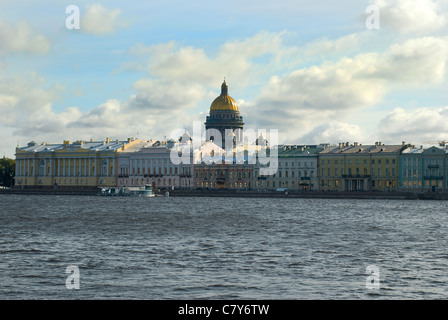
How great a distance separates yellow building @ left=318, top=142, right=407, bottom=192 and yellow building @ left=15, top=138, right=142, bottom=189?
30678 mm

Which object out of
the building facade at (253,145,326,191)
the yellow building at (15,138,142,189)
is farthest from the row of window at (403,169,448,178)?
the yellow building at (15,138,142,189)

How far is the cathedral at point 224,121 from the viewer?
10756cm

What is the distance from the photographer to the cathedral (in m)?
108

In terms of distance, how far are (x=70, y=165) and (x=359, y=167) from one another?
139ft

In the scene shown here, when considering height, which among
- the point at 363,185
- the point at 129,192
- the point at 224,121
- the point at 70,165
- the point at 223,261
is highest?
the point at 224,121

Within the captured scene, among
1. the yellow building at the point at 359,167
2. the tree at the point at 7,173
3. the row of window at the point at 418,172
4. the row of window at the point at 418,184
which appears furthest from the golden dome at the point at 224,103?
the row of window at the point at 418,184

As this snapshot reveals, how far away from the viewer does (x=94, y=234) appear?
2630cm

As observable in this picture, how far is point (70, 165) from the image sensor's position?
102938 mm

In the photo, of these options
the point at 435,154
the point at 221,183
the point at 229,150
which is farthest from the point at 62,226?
the point at 229,150

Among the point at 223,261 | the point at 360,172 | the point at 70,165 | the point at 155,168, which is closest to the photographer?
the point at 223,261

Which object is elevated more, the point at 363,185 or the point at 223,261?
the point at 363,185

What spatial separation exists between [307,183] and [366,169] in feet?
25.6

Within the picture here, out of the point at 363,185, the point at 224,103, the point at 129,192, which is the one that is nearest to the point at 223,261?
the point at 363,185

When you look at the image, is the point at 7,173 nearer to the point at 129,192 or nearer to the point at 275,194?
the point at 129,192
